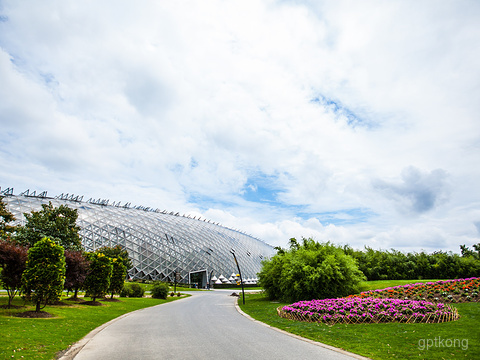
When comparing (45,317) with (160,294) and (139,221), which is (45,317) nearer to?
(160,294)

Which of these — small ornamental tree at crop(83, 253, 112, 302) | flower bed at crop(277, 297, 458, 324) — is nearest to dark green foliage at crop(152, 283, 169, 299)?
small ornamental tree at crop(83, 253, 112, 302)

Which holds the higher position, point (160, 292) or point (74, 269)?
point (74, 269)

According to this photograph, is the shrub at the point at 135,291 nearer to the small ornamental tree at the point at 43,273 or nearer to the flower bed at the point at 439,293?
the small ornamental tree at the point at 43,273

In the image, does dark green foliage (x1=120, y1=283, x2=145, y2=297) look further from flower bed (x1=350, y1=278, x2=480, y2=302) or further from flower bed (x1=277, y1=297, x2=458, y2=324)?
flower bed (x1=350, y1=278, x2=480, y2=302)

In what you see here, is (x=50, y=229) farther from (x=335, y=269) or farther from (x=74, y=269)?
(x=335, y=269)

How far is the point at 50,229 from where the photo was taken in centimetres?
2664

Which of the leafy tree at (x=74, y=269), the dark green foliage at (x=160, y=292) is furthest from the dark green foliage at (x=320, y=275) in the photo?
the dark green foliage at (x=160, y=292)

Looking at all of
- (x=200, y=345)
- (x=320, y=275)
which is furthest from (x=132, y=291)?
(x=200, y=345)

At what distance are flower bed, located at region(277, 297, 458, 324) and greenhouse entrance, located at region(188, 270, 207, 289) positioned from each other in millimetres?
47670

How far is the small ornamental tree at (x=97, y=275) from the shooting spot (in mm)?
24859

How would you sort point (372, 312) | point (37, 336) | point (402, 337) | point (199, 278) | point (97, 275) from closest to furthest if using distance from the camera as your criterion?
point (37, 336) → point (402, 337) → point (372, 312) → point (97, 275) → point (199, 278)

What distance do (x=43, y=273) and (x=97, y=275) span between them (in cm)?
921

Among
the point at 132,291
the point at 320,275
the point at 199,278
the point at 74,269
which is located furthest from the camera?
the point at 199,278

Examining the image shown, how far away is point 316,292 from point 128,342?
15841 mm
